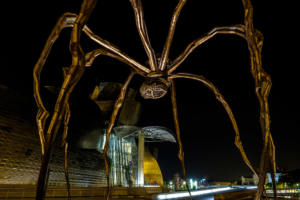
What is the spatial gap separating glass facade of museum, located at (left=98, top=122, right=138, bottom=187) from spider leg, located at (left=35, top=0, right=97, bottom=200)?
25606 millimetres

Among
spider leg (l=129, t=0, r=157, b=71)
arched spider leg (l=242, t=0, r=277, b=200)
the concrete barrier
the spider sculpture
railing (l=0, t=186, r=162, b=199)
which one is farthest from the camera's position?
railing (l=0, t=186, r=162, b=199)

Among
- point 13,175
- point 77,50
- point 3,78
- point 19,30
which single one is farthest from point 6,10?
point 77,50

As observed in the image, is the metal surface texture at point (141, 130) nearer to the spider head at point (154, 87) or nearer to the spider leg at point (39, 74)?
the spider head at point (154, 87)

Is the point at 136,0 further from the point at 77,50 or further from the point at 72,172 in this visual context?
the point at 72,172

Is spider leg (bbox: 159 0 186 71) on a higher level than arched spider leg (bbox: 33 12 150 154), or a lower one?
higher

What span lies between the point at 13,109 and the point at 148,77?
13682 millimetres

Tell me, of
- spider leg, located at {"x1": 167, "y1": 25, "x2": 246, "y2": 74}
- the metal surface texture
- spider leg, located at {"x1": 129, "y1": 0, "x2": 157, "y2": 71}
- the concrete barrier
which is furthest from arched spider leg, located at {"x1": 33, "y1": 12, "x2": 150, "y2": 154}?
the metal surface texture

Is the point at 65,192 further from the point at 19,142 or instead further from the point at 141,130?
the point at 141,130

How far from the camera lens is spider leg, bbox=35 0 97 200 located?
150 centimetres

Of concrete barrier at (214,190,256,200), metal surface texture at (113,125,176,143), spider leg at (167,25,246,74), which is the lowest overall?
concrete barrier at (214,190,256,200)

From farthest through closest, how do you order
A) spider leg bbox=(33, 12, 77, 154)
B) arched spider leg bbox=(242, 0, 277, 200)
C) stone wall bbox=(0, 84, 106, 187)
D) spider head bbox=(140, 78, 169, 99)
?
stone wall bbox=(0, 84, 106, 187) < spider head bbox=(140, 78, 169, 99) < spider leg bbox=(33, 12, 77, 154) < arched spider leg bbox=(242, 0, 277, 200)

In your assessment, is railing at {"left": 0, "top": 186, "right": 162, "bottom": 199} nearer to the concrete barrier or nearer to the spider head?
the concrete barrier

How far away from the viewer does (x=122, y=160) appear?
98.5 feet

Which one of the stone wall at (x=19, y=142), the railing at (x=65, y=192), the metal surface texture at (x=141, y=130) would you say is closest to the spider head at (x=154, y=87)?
the railing at (x=65, y=192)
